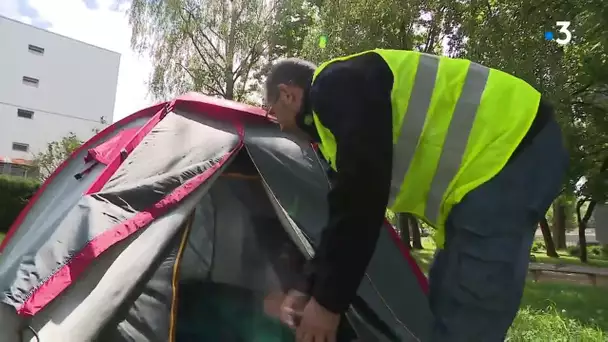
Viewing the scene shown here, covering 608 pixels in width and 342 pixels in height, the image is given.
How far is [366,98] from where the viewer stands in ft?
3.55

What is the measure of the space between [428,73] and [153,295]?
172 cm

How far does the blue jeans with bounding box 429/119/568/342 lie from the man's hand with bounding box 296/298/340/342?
0.22m

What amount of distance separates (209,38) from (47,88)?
13076 millimetres

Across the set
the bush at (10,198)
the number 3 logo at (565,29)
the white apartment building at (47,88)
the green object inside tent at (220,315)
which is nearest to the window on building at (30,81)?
the white apartment building at (47,88)

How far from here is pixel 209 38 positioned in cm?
1303

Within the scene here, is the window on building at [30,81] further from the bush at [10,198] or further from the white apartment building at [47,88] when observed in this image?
the bush at [10,198]

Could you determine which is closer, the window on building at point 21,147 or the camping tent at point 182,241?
the camping tent at point 182,241

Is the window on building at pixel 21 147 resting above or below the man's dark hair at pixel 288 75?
below

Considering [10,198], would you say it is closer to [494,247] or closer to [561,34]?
[561,34]

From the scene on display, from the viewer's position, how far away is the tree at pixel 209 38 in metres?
12.7

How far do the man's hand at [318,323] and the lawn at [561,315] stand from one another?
3.72ft

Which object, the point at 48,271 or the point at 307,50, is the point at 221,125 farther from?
the point at 307,50

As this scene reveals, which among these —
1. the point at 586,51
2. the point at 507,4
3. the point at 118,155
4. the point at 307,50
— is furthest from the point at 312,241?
the point at 307,50

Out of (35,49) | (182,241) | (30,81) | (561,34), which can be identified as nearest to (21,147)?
(30,81)
